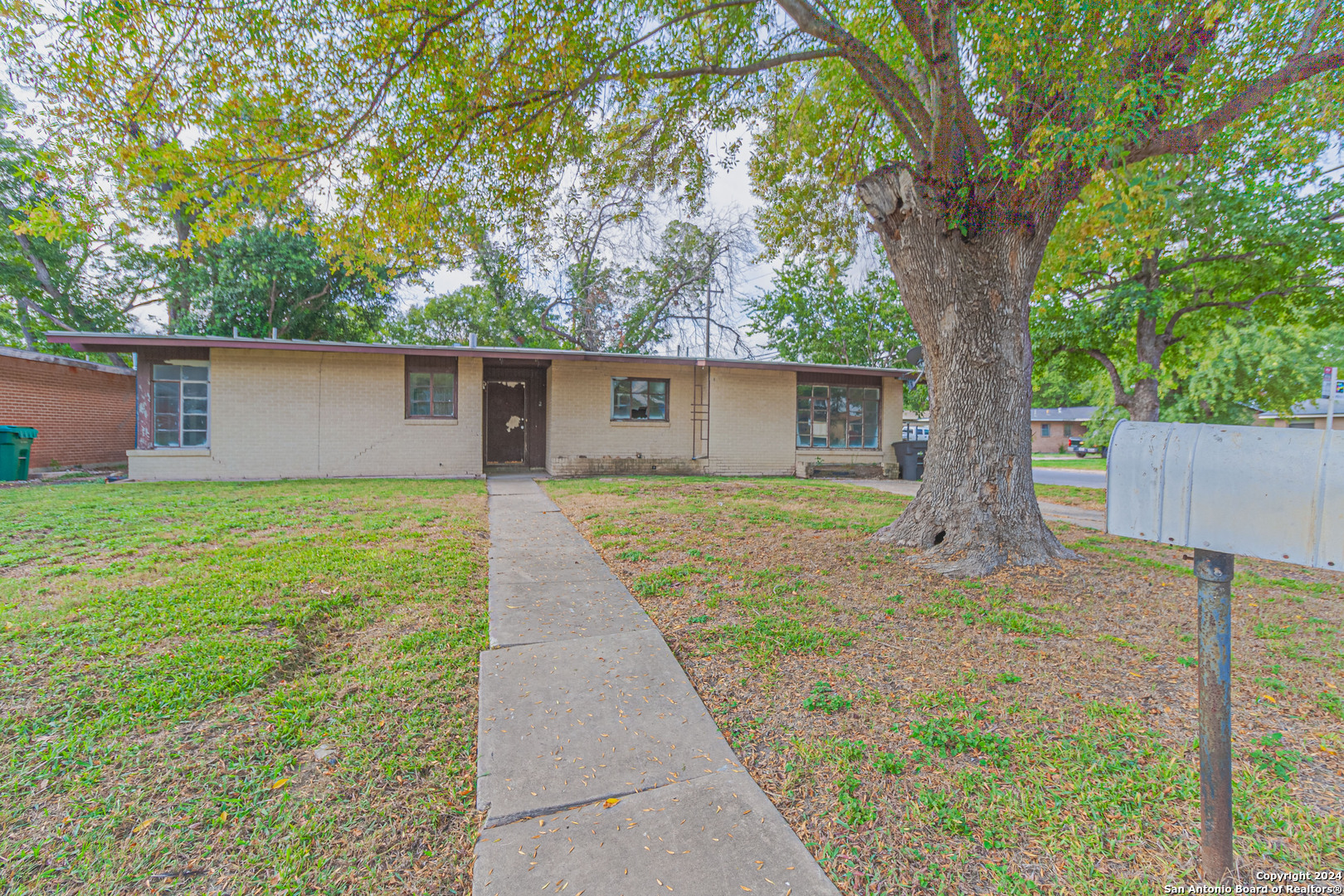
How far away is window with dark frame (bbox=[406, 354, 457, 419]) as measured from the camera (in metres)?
11.9

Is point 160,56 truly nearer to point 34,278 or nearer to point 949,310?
point 949,310

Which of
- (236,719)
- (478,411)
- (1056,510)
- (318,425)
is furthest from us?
(478,411)

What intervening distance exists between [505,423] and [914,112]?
11292 mm

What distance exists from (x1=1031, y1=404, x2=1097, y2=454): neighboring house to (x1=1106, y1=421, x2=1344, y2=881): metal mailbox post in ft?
155

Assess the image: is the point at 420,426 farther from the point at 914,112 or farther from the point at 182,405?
the point at 914,112

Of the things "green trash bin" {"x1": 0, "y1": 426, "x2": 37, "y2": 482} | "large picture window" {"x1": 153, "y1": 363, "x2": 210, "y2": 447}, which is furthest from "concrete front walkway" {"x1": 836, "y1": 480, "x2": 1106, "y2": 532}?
"green trash bin" {"x1": 0, "y1": 426, "x2": 37, "y2": 482}

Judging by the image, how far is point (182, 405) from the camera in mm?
10703

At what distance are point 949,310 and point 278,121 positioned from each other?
6728 mm

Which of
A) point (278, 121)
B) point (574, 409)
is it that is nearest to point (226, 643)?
point (278, 121)

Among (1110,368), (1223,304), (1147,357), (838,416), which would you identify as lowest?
A: (838,416)

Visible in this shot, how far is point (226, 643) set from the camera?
9.49 feet

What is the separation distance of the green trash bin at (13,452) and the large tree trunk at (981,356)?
1474 centimetres

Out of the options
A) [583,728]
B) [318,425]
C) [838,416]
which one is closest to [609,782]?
[583,728]

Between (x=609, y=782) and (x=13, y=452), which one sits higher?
(x=13, y=452)
